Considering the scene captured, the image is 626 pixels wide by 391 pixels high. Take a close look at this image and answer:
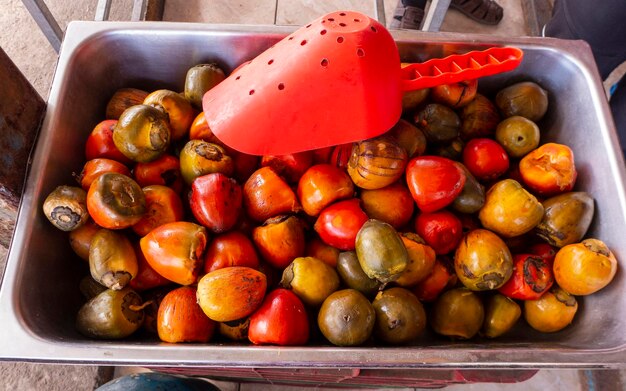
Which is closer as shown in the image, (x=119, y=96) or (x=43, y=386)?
(x=119, y=96)

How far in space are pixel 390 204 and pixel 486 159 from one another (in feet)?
1.10

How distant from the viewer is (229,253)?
1.27 meters

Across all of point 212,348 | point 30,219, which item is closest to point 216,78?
point 30,219

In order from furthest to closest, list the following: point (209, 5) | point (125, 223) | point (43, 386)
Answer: point (209, 5), point (43, 386), point (125, 223)

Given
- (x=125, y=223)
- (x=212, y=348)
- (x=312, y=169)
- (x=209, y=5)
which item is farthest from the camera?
(x=209, y=5)

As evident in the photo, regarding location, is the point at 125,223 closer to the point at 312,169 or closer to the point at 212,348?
the point at 212,348

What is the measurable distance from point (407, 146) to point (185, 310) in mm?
749

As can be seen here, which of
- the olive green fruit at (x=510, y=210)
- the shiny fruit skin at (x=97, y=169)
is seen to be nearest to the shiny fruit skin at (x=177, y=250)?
the shiny fruit skin at (x=97, y=169)

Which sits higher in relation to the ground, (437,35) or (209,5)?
(437,35)

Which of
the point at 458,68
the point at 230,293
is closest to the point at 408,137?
the point at 458,68

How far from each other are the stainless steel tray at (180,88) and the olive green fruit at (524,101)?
8 cm

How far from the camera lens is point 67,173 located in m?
1.42

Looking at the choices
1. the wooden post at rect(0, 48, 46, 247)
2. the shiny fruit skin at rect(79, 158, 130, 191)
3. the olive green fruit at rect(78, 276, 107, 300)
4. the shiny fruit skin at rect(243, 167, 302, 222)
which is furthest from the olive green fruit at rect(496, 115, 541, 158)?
the wooden post at rect(0, 48, 46, 247)

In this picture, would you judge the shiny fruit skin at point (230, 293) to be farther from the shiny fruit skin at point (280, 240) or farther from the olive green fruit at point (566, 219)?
the olive green fruit at point (566, 219)
